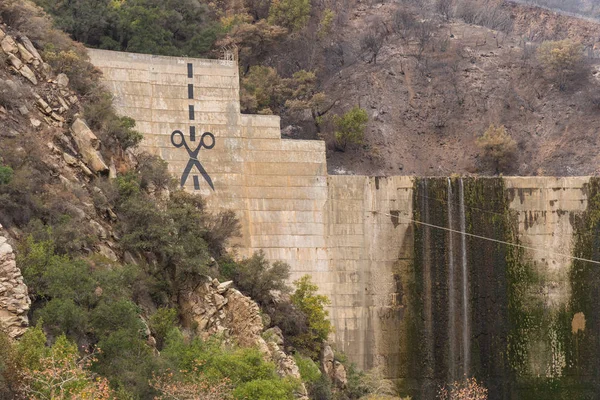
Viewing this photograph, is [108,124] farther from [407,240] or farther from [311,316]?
[407,240]

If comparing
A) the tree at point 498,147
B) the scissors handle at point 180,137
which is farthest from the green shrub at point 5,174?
the tree at point 498,147

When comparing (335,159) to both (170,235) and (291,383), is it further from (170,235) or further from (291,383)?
(291,383)

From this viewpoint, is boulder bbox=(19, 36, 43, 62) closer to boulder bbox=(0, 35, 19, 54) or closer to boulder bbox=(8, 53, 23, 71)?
boulder bbox=(0, 35, 19, 54)

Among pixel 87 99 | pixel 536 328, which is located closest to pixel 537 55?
pixel 536 328

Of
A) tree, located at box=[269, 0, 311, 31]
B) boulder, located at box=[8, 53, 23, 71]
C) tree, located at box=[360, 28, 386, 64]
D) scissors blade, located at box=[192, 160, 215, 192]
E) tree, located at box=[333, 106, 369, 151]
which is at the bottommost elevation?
scissors blade, located at box=[192, 160, 215, 192]

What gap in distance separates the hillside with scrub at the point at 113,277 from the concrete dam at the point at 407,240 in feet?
7.63

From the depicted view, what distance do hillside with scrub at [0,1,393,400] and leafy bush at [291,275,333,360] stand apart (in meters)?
0.08

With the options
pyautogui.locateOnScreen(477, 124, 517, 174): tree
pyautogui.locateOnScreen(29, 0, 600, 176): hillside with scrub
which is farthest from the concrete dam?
pyautogui.locateOnScreen(477, 124, 517, 174): tree

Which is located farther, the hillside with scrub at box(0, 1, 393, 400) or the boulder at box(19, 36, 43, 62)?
the boulder at box(19, 36, 43, 62)

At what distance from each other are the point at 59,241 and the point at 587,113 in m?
38.2

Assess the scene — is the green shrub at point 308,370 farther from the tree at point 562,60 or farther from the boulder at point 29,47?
the tree at point 562,60

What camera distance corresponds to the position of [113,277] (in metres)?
36.3

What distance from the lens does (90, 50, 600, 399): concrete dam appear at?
52.5 metres

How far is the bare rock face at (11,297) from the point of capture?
1255 inches
